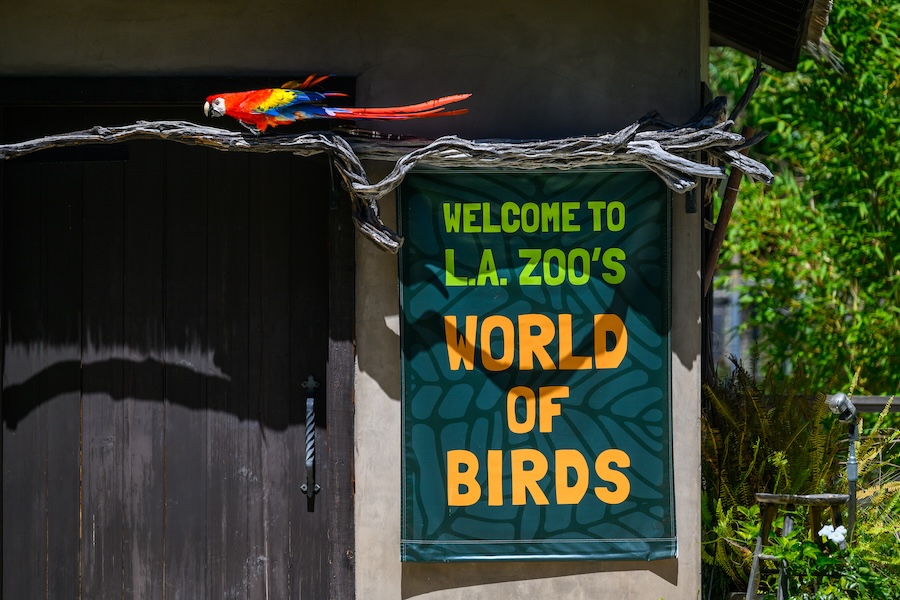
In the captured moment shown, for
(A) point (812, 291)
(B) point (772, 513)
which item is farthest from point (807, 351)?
(B) point (772, 513)

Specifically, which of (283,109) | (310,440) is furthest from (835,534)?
(283,109)

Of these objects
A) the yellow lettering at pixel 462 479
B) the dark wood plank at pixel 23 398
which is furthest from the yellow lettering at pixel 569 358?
the dark wood plank at pixel 23 398

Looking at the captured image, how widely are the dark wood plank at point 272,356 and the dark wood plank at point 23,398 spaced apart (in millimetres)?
1007

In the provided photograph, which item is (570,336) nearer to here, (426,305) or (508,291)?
(508,291)

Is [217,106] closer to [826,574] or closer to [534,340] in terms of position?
[534,340]

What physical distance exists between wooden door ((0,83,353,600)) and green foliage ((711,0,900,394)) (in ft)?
13.3

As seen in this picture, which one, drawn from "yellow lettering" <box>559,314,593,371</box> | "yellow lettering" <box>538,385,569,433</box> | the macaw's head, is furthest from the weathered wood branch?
"yellow lettering" <box>538,385,569,433</box>

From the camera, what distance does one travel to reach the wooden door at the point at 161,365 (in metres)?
4.79

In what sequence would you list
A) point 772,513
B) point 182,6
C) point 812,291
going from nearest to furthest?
point 772,513
point 182,6
point 812,291

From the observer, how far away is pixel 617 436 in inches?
179

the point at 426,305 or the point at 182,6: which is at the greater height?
the point at 182,6

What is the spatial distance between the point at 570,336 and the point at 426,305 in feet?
2.11

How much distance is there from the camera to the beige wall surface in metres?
4.55

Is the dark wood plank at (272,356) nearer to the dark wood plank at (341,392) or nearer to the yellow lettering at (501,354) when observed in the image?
the dark wood plank at (341,392)
